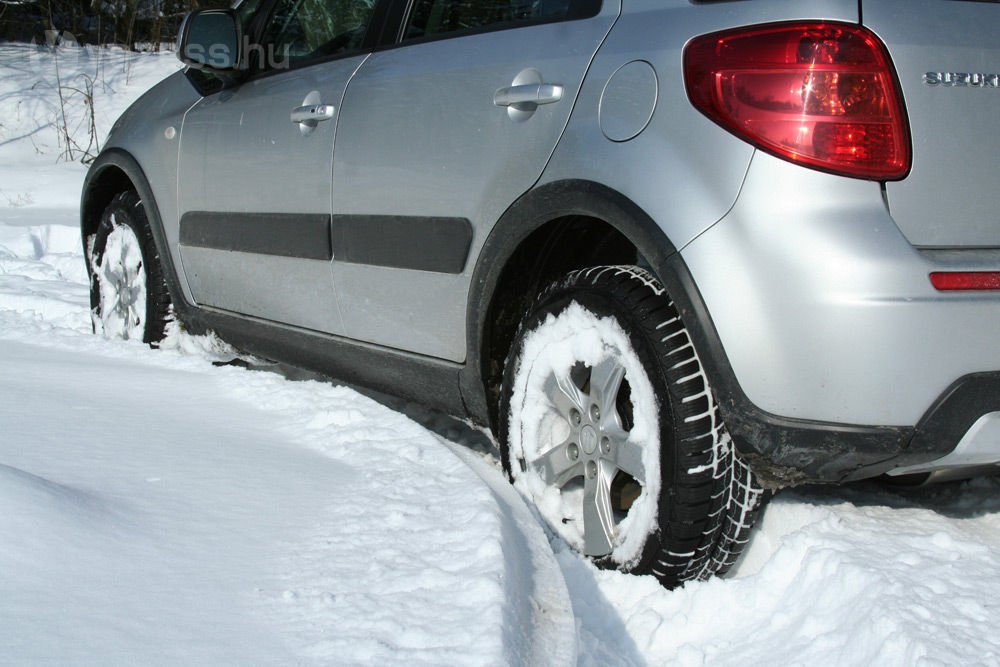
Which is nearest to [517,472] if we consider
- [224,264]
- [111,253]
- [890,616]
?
[890,616]

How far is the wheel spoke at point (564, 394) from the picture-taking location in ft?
9.01

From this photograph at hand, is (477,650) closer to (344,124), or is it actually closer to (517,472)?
(517,472)

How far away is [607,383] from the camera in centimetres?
264

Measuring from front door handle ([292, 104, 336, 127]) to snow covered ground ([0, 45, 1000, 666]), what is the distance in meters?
0.81

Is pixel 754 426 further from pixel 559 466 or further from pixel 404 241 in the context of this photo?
pixel 404 241

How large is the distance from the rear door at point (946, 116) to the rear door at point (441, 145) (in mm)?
689

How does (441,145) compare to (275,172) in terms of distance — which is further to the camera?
(275,172)

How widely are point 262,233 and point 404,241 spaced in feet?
2.85

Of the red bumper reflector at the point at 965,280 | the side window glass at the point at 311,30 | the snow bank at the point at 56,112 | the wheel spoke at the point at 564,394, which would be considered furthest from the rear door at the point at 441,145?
the snow bank at the point at 56,112

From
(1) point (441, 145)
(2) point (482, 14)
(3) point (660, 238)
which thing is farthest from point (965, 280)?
(2) point (482, 14)

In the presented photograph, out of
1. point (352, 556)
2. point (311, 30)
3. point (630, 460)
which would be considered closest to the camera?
point (352, 556)

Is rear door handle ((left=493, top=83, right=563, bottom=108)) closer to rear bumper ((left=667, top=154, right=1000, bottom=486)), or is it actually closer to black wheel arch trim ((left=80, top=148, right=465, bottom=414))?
rear bumper ((left=667, top=154, right=1000, bottom=486))

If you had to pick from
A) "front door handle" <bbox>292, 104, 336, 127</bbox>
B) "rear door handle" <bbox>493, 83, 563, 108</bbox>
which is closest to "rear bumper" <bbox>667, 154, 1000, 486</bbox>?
"rear door handle" <bbox>493, 83, 563, 108</bbox>

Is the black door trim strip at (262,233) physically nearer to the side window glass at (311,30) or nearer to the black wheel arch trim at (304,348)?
the black wheel arch trim at (304,348)
